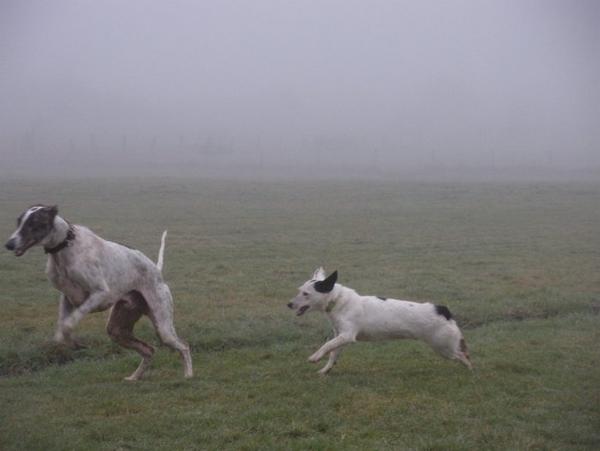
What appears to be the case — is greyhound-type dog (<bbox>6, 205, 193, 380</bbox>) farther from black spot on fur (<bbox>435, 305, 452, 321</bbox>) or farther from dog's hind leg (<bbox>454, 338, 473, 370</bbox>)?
dog's hind leg (<bbox>454, 338, 473, 370</bbox>)

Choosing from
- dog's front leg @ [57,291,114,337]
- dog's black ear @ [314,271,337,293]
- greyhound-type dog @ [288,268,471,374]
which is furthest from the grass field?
dog's black ear @ [314,271,337,293]

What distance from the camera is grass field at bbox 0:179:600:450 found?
313 inches

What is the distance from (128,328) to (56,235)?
194 cm

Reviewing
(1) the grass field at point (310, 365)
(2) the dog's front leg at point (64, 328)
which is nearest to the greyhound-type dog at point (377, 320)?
(1) the grass field at point (310, 365)

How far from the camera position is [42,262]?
21.4m

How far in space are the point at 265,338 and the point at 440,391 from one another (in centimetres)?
403

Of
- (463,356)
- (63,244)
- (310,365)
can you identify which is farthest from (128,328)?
(463,356)

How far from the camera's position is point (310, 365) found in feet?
36.0

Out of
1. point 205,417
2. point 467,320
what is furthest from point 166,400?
point 467,320

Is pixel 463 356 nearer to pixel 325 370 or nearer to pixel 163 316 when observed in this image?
pixel 325 370

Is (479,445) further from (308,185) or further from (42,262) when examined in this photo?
(308,185)

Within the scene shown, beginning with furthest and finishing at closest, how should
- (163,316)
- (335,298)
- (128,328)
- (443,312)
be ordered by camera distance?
1. (335,298)
2. (443,312)
3. (128,328)
4. (163,316)

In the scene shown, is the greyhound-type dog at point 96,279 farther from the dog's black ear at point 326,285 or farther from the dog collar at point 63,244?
the dog's black ear at point 326,285

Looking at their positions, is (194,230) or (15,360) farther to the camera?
(194,230)
